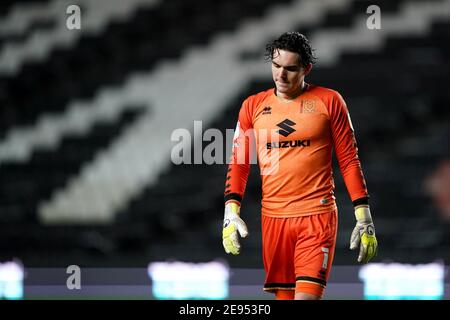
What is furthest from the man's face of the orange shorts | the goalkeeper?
the orange shorts

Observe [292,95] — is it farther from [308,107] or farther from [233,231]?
[233,231]

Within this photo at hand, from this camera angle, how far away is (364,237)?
4.82 m

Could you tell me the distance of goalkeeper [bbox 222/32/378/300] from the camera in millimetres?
4867

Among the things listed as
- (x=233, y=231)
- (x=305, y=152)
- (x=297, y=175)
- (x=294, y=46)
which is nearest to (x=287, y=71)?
(x=294, y=46)

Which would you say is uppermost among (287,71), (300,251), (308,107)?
(287,71)

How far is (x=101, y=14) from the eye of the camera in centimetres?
1385

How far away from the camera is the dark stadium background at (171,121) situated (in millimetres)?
11047

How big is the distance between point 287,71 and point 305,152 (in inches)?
16.7

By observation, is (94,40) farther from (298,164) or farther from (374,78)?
(298,164)

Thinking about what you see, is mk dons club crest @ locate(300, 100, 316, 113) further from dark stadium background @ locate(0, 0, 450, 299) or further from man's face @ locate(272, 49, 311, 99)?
dark stadium background @ locate(0, 0, 450, 299)

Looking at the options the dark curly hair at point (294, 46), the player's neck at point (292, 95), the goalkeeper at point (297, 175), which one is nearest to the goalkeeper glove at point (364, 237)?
the goalkeeper at point (297, 175)

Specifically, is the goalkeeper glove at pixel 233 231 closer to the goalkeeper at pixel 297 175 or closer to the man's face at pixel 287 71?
the goalkeeper at pixel 297 175

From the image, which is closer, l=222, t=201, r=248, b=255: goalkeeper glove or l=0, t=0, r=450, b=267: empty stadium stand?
l=222, t=201, r=248, b=255: goalkeeper glove

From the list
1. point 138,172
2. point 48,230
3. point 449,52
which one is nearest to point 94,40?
point 138,172
